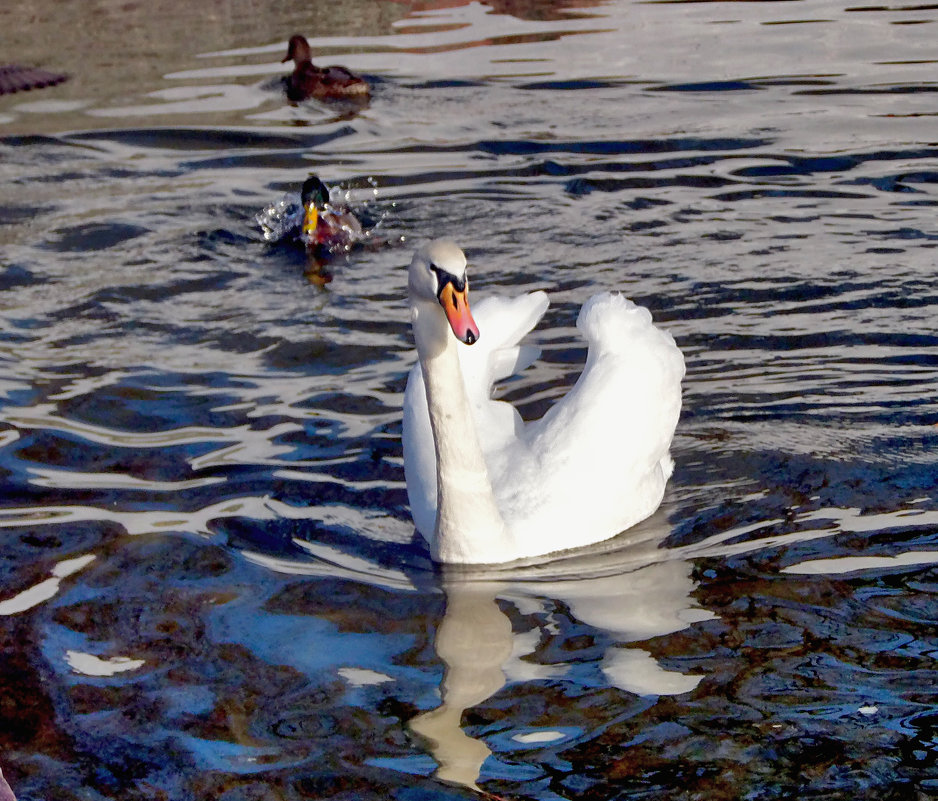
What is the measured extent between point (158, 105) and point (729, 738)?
1242 cm

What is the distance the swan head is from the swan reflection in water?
103 centimetres

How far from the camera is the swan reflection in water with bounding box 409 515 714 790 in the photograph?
488 centimetres

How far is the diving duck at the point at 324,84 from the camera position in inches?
597

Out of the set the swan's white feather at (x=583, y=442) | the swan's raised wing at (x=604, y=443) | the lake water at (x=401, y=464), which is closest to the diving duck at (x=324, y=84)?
the lake water at (x=401, y=464)

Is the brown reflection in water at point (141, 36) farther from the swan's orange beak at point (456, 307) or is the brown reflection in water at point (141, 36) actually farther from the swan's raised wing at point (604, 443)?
the swan's orange beak at point (456, 307)

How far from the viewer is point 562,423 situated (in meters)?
6.48

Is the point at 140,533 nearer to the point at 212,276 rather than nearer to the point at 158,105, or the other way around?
the point at 212,276

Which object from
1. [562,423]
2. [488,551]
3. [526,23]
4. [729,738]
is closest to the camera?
[729,738]

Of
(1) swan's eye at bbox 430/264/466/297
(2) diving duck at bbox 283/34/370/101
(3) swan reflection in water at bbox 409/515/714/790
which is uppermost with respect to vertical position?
(2) diving duck at bbox 283/34/370/101

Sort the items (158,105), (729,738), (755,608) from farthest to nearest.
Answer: (158,105), (755,608), (729,738)

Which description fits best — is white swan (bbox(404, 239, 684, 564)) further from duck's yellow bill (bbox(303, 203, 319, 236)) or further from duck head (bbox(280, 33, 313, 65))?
duck head (bbox(280, 33, 313, 65))

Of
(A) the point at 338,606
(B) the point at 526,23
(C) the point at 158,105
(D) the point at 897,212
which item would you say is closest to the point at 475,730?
(A) the point at 338,606

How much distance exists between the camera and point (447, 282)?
5570 millimetres

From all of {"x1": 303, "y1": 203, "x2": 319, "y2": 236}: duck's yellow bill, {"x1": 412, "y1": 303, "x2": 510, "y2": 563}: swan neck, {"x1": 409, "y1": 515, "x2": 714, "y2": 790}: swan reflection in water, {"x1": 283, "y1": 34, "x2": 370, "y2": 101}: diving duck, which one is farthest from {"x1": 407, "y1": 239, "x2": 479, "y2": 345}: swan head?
{"x1": 283, "y1": 34, "x2": 370, "y2": 101}: diving duck
